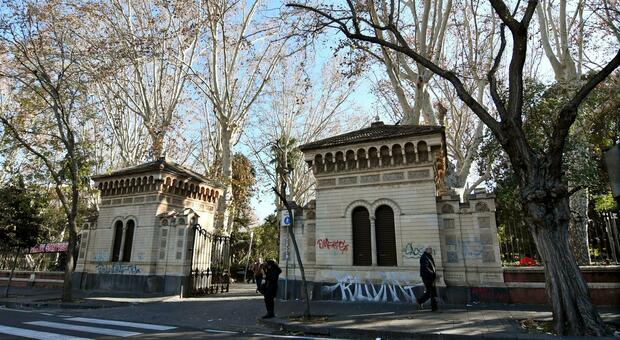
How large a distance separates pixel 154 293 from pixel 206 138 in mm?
20735

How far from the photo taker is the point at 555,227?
7.64 metres

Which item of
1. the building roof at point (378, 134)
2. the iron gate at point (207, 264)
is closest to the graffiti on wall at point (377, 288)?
the building roof at point (378, 134)

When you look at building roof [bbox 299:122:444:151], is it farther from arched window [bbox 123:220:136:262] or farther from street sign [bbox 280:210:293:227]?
arched window [bbox 123:220:136:262]

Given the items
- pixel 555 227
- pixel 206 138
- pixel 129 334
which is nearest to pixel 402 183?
pixel 555 227

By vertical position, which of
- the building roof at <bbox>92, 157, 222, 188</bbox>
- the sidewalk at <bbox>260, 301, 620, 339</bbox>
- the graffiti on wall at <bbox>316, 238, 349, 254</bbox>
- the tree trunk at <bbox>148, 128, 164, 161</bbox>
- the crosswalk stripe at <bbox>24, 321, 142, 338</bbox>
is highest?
the tree trunk at <bbox>148, 128, 164, 161</bbox>

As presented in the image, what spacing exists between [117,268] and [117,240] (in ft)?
4.97

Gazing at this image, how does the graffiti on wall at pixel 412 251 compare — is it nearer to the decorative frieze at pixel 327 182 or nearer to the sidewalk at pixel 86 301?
the decorative frieze at pixel 327 182

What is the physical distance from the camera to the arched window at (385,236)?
12.7 metres

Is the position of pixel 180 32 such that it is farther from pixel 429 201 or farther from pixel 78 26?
pixel 429 201

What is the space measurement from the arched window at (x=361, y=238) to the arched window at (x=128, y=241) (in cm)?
1108

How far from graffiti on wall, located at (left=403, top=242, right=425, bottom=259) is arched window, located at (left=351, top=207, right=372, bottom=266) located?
1281 mm

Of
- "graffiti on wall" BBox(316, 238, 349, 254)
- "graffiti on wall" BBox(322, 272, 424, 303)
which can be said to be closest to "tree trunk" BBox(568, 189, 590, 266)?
"graffiti on wall" BBox(322, 272, 424, 303)

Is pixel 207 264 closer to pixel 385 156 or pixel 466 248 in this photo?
pixel 385 156

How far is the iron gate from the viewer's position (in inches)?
654
